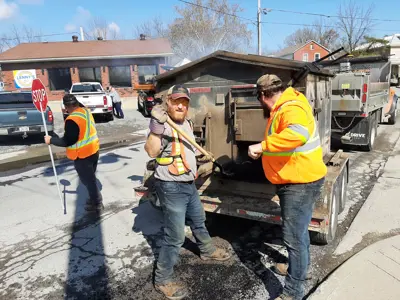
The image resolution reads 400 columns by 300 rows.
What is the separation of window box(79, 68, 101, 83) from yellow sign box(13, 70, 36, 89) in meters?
2.88

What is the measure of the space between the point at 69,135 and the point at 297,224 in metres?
3.00

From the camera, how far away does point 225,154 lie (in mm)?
3996

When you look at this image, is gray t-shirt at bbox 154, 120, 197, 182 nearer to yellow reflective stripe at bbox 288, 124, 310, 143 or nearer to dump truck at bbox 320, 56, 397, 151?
yellow reflective stripe at bbox 288, 124, 310, 143

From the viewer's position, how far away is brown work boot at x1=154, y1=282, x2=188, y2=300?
2730 mm

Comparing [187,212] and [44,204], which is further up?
[187,212]

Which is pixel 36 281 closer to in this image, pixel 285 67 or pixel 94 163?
pixel 94 163

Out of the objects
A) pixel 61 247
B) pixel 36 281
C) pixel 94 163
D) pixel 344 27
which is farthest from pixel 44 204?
pixel 344 27

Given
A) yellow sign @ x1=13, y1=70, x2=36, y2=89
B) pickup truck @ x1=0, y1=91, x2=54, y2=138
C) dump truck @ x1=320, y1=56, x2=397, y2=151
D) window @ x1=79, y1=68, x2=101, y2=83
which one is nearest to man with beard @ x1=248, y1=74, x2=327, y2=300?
dump truck @ x1=320, y1=56, x2=397, y2=151

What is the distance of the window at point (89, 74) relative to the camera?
70.3 ft

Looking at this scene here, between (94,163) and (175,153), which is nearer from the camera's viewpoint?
(175,153)

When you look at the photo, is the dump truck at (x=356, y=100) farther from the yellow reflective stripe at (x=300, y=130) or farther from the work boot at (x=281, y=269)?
the yellow reflective stripe at (x=300, y=130)

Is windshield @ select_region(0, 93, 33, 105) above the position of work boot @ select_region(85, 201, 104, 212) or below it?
above

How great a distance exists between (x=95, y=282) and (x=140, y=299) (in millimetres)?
523

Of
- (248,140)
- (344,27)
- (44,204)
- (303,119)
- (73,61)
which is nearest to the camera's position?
(303,119)
